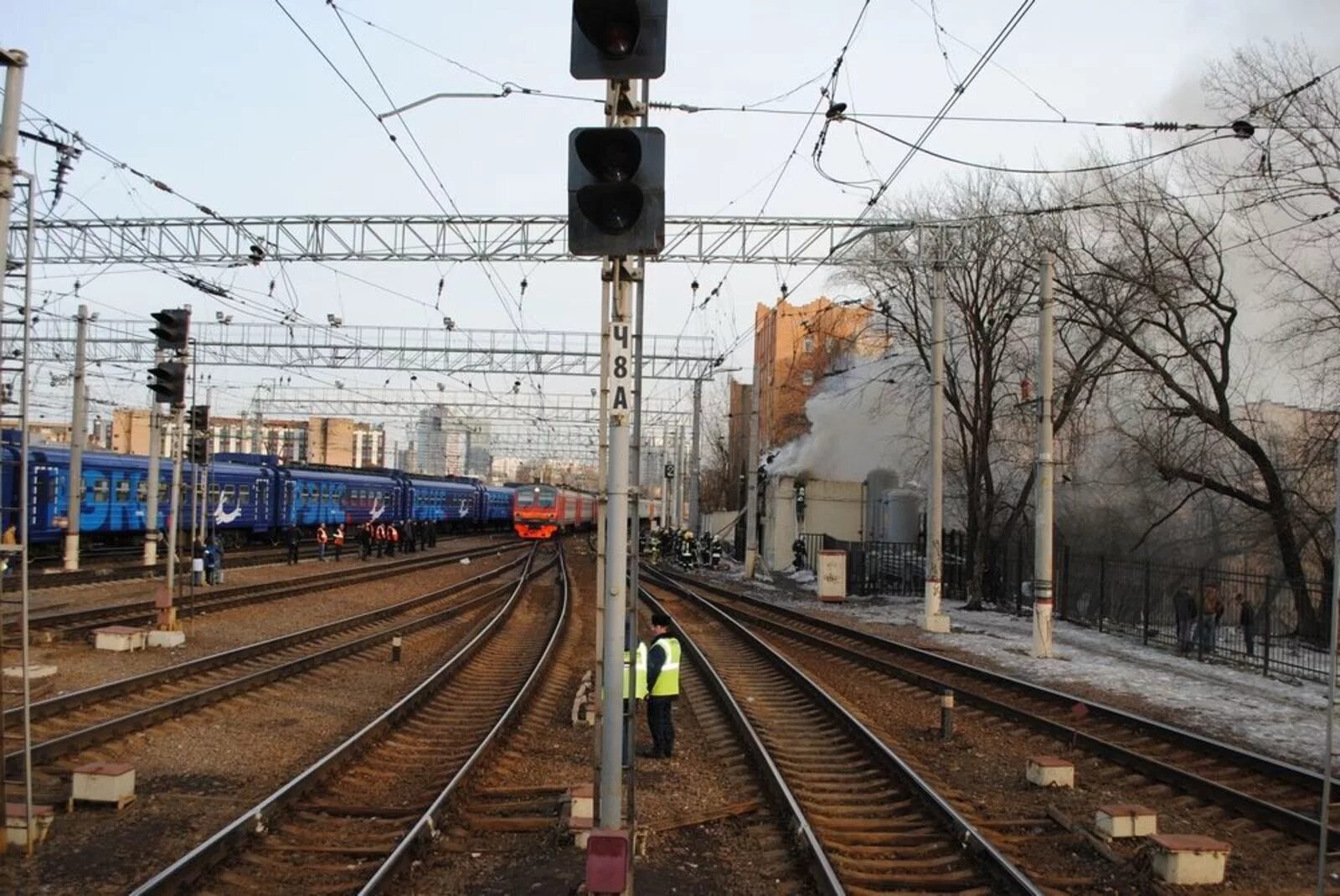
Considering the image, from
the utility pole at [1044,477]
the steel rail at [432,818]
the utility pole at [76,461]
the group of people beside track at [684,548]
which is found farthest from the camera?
the group of people beside track at [684,548]

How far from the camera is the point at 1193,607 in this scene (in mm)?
20953

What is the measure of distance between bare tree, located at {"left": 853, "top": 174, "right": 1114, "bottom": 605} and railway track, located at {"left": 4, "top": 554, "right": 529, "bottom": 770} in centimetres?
1600

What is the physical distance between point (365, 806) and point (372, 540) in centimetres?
3798

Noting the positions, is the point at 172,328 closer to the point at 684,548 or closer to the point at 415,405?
the point at 684,548

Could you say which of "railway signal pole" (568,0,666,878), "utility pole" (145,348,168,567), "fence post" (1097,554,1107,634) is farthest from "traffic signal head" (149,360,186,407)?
"fence post" (1097,554,1107,634)

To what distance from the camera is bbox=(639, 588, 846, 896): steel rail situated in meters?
6.73

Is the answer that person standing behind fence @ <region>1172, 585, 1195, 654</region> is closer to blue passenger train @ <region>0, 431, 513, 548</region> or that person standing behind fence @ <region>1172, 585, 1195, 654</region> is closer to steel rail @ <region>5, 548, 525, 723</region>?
steel rail @ <region>5, 548, 525, 723</region>

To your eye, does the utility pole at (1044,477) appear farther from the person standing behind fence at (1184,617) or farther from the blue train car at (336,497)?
the blue train car at (336,497)

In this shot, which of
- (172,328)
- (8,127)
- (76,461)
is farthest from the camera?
(76,461)

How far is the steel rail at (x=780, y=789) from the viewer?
6.73 meters

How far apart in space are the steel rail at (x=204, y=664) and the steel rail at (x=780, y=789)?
22.2 ft

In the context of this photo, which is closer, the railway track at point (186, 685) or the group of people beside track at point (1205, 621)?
the railway track at point (186, 685)

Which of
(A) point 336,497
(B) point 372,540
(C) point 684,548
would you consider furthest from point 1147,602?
(A) point 336,497

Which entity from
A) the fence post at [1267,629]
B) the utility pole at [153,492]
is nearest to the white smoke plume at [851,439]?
the fence post at [1267,629]
